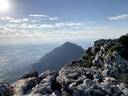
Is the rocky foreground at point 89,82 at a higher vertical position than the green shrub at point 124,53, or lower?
lower

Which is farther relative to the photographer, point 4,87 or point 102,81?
point 4,87

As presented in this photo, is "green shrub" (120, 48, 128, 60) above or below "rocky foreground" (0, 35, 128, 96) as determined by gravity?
above

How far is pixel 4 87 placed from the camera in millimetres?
48062

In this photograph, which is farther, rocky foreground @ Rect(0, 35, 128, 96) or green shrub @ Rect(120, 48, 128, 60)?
green shrub @ Rect(120, 48, 128, 60)

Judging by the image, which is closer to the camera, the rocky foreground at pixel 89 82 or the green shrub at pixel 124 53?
the rocky foreground at pixel 89 82

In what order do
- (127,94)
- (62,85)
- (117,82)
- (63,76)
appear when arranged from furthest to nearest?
(63,76) < (62,85) < (117,82) < (127,94)

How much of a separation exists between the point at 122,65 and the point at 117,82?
885 cm

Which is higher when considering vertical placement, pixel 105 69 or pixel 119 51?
pixel 119 51

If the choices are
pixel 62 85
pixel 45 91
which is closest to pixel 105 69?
pixel 62 85

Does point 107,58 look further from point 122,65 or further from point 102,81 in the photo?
point 102,81

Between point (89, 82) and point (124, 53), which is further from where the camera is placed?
point (124, 53)

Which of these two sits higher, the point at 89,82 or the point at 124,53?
the point at 124,53

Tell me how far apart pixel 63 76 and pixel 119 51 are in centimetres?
1611

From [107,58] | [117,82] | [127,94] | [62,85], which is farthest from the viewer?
[107,58]
